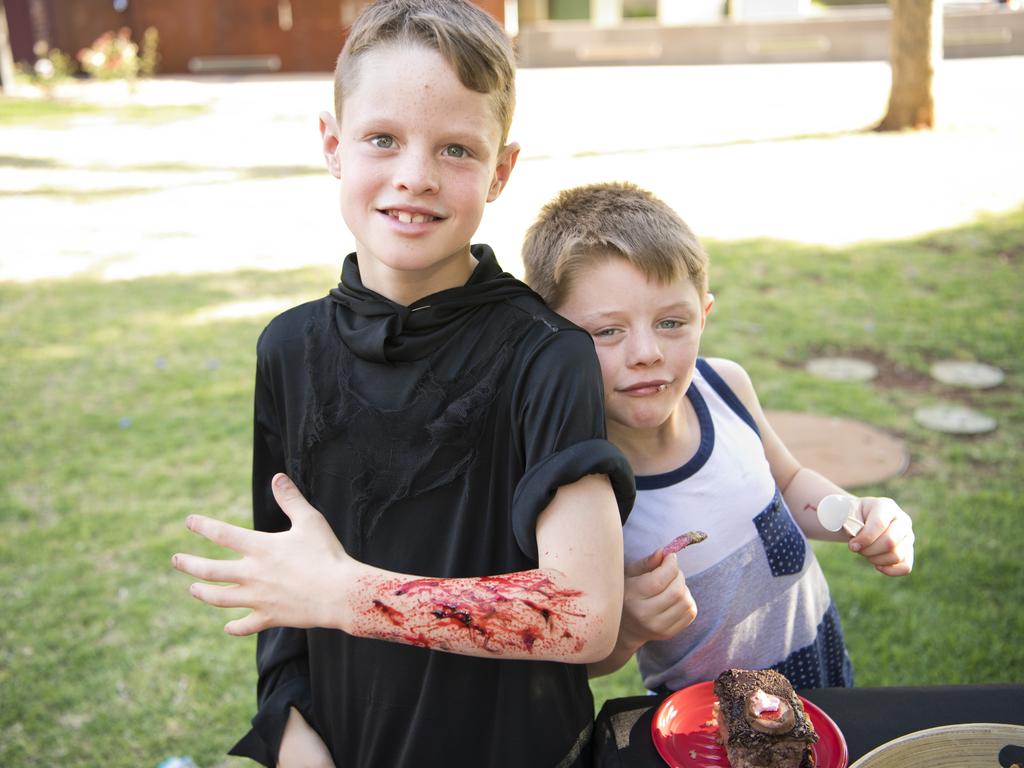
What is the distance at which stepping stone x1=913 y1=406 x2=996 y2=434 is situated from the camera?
499 centimetres

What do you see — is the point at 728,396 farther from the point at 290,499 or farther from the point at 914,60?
the point at 914,60

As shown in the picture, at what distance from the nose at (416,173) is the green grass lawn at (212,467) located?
2376 mm

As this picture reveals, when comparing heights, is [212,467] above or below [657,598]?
below

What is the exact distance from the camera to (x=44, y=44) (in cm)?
2208

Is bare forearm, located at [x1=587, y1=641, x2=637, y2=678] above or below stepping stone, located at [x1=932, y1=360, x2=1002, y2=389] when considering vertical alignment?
above

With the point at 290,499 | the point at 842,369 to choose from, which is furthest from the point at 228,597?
the point at 842,369

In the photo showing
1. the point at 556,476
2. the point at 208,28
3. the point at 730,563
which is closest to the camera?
the point at 556,476

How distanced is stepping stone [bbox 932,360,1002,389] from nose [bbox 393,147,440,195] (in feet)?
15.9

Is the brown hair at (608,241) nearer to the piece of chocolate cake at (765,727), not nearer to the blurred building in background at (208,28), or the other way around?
the piece of chocolate cake at (765,727)

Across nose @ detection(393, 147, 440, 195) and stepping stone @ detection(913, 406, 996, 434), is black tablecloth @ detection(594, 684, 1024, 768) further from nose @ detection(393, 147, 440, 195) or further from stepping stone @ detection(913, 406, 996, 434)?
stepping stone @ detection(913, 406, 996, 434)

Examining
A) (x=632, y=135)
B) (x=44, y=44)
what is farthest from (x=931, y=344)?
(x=44, y=44)

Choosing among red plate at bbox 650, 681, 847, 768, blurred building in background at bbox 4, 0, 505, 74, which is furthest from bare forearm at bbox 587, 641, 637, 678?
blurred building in background at bbox 4, 0, 505, 74

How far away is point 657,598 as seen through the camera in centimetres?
145

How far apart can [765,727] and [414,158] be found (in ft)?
3.06
